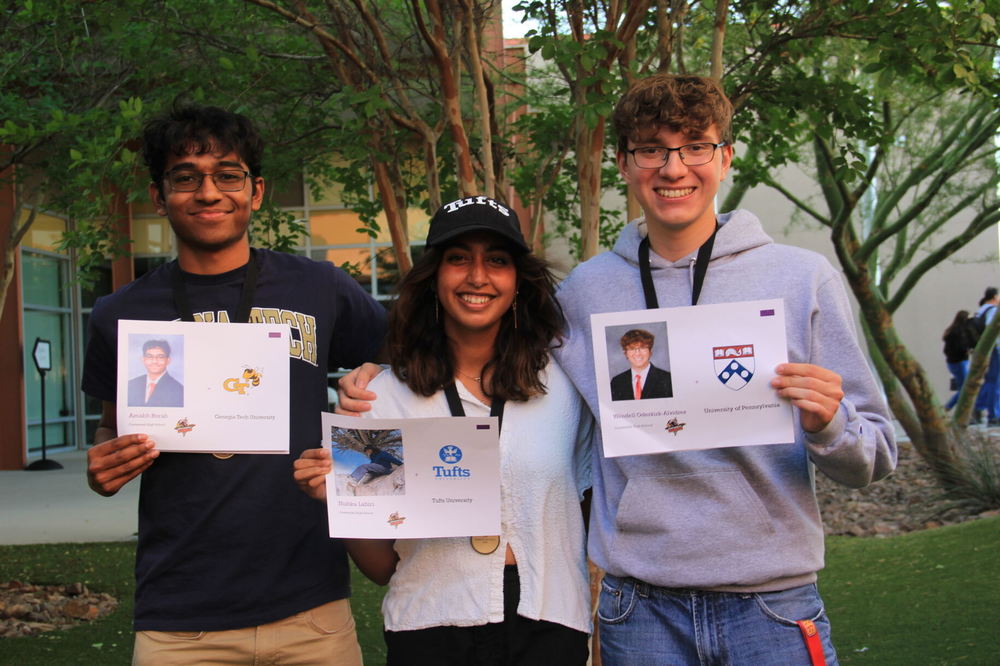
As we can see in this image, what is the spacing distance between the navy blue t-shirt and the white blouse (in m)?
0.29

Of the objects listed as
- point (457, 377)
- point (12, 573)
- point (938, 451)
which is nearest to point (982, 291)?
point (938, 451)

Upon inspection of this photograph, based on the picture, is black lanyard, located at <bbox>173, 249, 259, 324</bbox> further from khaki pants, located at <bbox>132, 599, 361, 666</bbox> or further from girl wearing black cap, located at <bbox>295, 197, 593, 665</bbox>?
khaki pants, located at <bbox>132, 599, 361, 666</bbox>

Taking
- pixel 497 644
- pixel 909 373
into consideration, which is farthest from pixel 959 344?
pixel 497 644

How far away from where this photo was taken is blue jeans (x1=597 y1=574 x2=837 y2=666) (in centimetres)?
215

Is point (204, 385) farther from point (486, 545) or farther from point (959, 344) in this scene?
point (959, 344)

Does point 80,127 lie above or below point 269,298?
above

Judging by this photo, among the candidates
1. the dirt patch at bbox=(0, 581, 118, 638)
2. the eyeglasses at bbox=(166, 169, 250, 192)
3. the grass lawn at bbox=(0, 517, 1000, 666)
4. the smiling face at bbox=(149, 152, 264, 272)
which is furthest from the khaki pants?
the dirt patch at bbox=(0, 581, 118, 638)

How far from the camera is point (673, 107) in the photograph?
7.53 ft

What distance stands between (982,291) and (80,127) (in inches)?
A: 770

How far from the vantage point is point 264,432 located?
255 centimetres

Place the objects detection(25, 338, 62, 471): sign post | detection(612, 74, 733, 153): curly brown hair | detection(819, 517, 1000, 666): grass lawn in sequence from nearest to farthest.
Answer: detection(612, 74, 733, 153): curly brown hair → detection(819, 517, 1000, 666): grass lawn → detection(25, 338, 62, 471): sign post

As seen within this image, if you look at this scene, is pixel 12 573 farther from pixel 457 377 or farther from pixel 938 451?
pixel 938 451

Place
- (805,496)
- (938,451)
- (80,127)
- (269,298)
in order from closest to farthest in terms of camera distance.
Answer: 1. (805,496)
2. (269,298)
3. (80,127)
4. (938,451)

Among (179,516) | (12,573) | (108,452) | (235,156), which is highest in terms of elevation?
(235,156)
